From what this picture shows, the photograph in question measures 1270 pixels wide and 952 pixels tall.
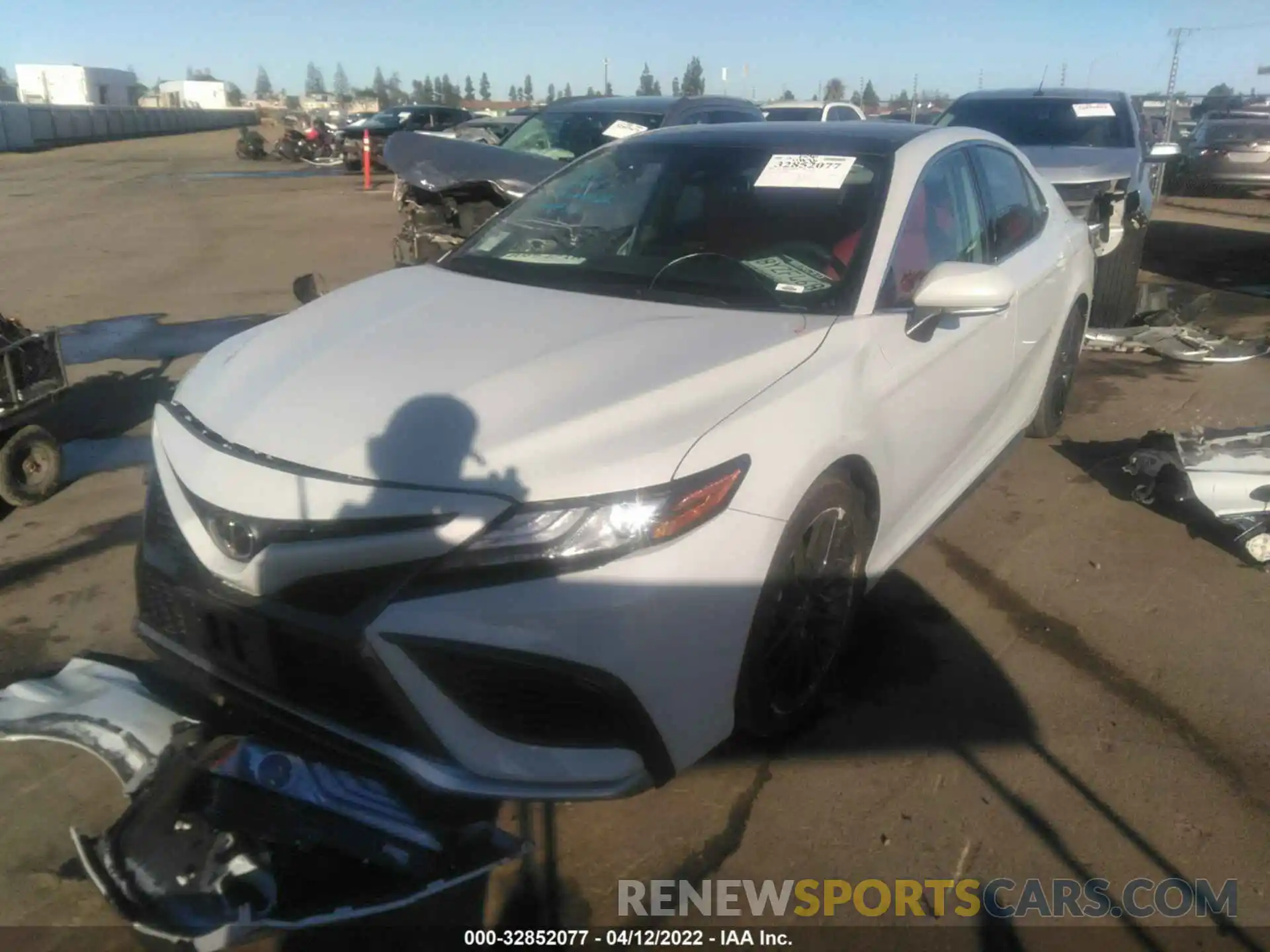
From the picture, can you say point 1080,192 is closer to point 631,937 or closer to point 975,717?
point 975,717

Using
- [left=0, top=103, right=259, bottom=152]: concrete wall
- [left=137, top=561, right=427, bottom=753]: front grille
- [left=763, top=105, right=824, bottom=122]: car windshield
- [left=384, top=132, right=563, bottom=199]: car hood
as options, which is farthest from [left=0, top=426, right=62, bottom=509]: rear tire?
[left=0, top=103, right=259, bottom=152]: concrete wall

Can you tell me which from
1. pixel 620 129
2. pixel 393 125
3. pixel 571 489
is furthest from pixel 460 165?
pixel 393 125

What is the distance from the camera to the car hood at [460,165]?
7.90 meters

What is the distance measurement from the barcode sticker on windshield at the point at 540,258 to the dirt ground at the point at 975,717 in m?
1.64

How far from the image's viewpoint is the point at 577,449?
235cm

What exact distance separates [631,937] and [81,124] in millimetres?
51056

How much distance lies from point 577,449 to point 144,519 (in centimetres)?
123

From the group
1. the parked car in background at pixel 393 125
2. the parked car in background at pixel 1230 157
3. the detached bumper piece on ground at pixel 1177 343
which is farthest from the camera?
the parked car in background at pixel 393 125

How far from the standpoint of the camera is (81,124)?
147 ft

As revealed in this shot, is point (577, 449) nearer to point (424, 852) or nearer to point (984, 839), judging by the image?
point (424, 852)

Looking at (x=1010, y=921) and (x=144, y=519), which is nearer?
(x=1010, y=921)

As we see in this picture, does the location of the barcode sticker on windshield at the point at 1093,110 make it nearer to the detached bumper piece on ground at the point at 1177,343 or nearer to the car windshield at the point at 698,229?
the detached bumper piece on ground at the point at 1177,343

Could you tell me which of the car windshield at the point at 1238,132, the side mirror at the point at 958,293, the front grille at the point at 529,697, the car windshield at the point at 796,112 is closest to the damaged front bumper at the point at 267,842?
the front grille at the point at 529,697

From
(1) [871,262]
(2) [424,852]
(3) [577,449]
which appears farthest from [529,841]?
(1) [871,262]
